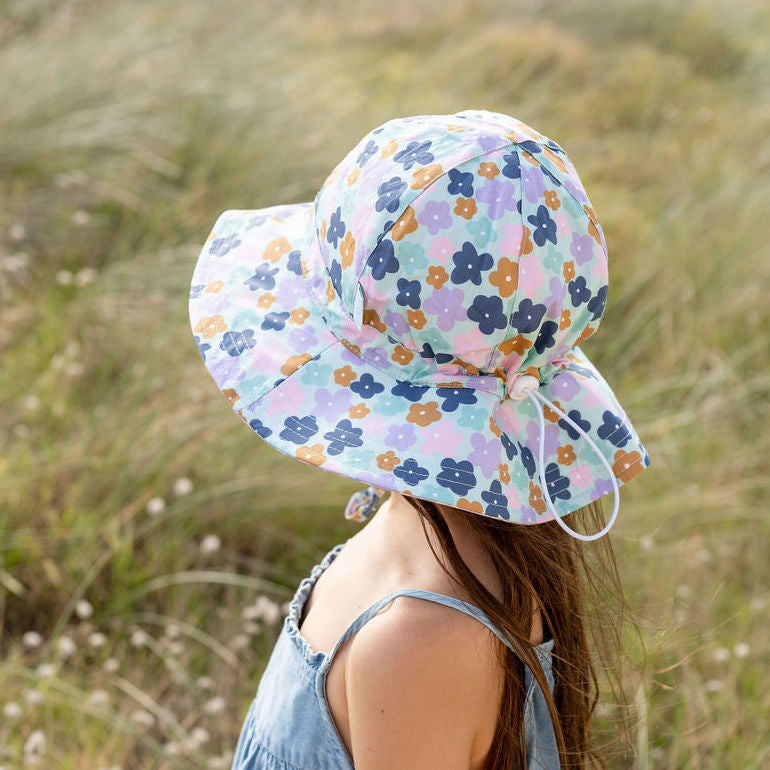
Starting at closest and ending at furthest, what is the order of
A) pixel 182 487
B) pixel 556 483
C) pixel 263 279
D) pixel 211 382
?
pixel 556 483 < pixel 263 279 < pixel 182 487 < pixel 211 382

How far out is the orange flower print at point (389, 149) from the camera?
104cm

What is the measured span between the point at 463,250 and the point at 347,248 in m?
0.14

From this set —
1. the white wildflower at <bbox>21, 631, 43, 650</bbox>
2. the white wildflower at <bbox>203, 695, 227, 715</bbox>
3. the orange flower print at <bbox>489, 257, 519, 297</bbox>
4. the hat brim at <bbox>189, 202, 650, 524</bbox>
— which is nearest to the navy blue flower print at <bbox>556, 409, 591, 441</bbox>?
the hat brim at <bbox>189, 202, 650, 524</bbox>

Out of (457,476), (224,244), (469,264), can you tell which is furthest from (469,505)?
(224,244)

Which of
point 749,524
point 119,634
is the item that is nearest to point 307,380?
point 119,634

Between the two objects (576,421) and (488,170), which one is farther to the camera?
(576,421)

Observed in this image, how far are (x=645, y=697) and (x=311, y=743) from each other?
2.38ft

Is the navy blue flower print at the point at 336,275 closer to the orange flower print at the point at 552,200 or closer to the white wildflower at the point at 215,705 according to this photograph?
the orange flower print at the point at 552,200

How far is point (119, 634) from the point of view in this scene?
6.91 feet

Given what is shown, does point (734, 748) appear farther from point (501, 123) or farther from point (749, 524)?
point (501, 123)

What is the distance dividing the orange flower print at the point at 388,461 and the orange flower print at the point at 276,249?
1.11 ft

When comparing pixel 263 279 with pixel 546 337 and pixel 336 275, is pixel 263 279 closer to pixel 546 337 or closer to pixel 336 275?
pixel 336 275

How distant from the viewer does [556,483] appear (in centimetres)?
109

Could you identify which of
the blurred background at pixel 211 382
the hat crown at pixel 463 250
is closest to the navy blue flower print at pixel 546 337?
the hat crown at pixel 463 250
